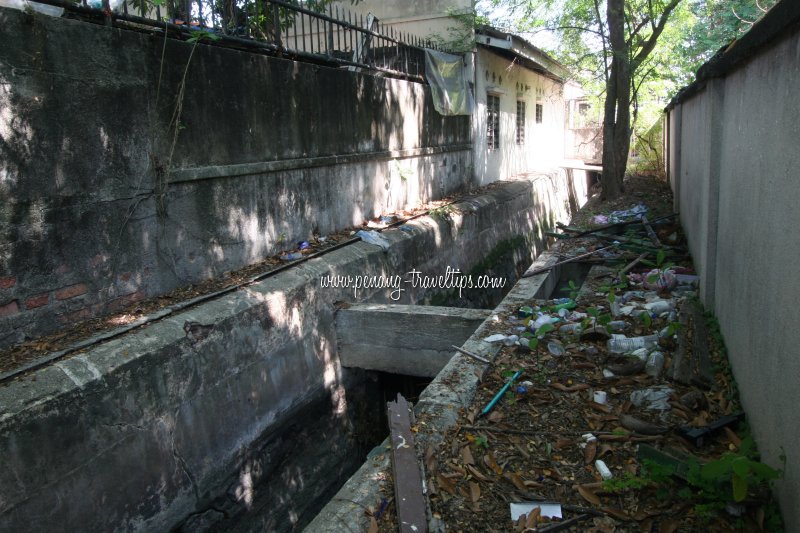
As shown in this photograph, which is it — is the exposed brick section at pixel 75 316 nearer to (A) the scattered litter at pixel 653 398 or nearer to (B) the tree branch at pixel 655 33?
(A) the scattered litter at pixel 653 398

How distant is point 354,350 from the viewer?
6.02 meters

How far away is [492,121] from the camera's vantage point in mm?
13875

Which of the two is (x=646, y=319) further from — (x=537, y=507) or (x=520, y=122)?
(x=520, y=122)

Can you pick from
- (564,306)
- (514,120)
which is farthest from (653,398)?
(514,120)

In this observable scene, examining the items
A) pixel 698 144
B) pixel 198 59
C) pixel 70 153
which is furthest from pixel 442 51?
pixel 70 153

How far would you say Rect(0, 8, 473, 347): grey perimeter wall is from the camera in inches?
150

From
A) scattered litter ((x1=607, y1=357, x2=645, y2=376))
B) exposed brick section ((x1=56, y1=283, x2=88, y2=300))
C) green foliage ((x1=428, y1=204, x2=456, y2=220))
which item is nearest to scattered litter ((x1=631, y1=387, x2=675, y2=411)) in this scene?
scattered litter ((x1=607, y1=357, x2=645, y2=376))

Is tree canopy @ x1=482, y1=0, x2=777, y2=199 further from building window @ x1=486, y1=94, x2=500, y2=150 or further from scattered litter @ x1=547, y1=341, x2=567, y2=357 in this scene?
scattered litter @ x1=547, y1=341, x2=567, y2=357

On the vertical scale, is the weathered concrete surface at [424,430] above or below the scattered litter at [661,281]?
below

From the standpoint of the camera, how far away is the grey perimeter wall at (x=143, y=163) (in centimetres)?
381

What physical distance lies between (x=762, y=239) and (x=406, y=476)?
6.96 ft

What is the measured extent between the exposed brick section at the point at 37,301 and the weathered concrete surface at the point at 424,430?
2.49 m

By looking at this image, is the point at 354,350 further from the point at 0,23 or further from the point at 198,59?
the point at 0,23

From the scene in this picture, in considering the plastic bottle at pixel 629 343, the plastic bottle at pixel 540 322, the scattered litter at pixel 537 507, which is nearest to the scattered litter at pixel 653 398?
the plastic bottle at pixel 629 343
